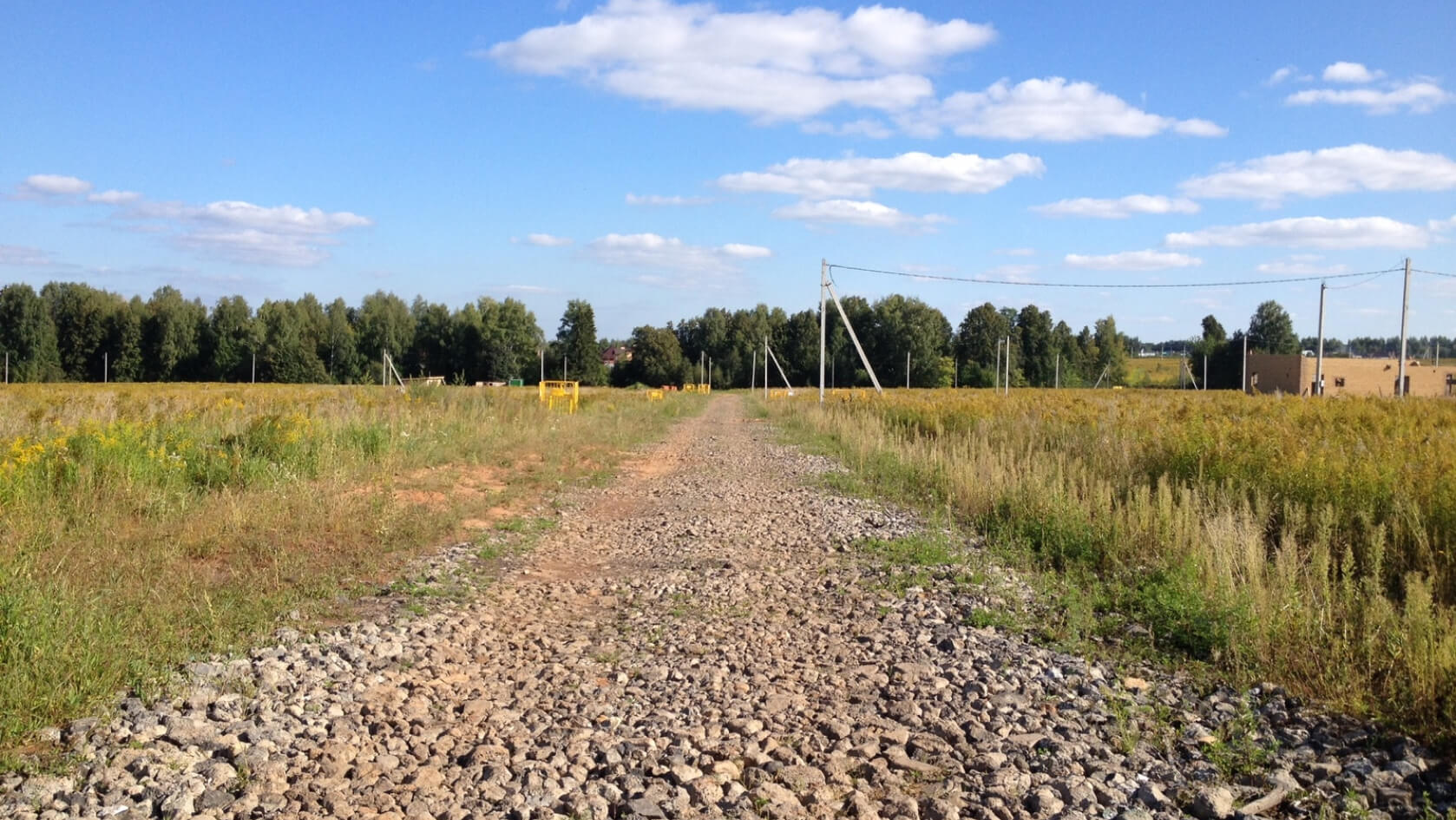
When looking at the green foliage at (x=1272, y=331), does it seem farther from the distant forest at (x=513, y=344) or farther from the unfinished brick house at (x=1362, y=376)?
the unfinished brick house at (x=1362, y=376)

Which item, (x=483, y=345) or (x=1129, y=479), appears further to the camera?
(x=483, y=345)

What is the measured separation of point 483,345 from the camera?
319 ft

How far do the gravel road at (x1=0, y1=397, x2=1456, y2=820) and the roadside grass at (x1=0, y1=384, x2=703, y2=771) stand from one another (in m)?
0.39

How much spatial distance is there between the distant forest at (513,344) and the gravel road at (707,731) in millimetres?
75683

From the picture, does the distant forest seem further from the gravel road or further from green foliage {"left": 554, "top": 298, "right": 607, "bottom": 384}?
the gravel road

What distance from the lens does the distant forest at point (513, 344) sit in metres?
88.7

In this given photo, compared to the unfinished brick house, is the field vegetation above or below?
below

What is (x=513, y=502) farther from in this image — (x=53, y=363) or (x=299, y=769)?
(x=53, y=363)

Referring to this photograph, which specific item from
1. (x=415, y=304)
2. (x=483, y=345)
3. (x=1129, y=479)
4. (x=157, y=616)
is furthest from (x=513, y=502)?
(x=415, y=304)

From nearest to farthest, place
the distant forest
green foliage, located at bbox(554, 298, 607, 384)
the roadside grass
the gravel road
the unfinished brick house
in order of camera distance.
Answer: the gravel road, the roadside grass, the unfinished brick house, the distant forest, green foliage, located at bbox(554, 298, 607, 384)

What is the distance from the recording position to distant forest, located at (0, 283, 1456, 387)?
8869cm

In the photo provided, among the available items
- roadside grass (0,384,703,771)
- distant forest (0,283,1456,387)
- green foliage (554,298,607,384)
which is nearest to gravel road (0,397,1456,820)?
roadside grass (0,384,703,771)

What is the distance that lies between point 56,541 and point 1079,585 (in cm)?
793

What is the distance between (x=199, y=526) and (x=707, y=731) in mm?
5689
